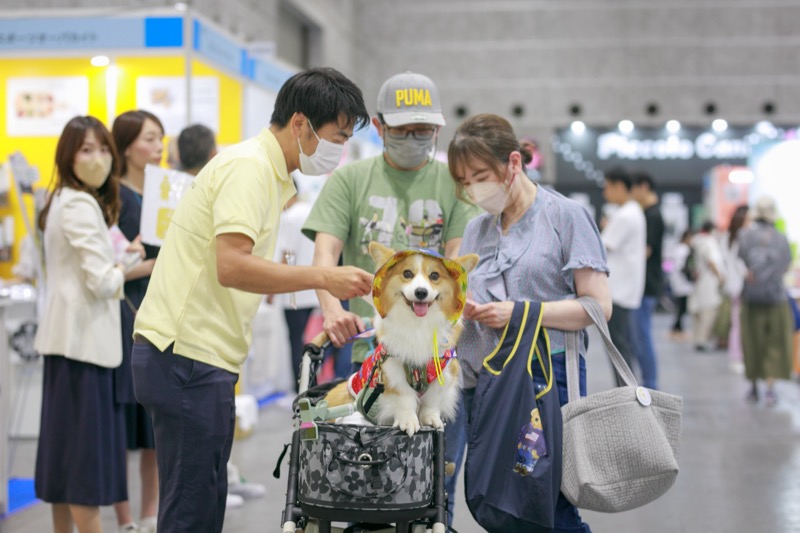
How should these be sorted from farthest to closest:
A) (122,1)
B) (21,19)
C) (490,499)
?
(122,1) < (21,19) < (490,499)

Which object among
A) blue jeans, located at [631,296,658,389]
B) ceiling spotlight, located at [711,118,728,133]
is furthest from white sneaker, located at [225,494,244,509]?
ceiling spotlight, located at [711,118,728,133]

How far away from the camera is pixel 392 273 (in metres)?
2.12

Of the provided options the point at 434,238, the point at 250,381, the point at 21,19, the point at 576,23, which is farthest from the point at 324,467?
the point at 576,23

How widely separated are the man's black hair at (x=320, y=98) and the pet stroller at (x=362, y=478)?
69 cm

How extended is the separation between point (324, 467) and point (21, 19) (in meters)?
4.48

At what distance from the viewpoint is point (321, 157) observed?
2.26 m

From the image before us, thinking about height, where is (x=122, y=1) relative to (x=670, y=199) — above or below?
above

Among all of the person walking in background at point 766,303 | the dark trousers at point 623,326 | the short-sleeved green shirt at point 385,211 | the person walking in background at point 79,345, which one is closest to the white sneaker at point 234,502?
the person walking in background at point 79,345

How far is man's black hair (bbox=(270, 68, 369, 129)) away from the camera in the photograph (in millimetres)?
2186

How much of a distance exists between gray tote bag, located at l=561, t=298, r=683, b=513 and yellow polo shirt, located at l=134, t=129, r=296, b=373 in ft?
3.01

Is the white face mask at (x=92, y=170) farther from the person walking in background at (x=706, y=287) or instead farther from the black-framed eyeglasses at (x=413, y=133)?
the person walking in background at (x=706, y=287)

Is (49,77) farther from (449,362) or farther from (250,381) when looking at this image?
(449,362)

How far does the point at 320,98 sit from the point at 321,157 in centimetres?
15

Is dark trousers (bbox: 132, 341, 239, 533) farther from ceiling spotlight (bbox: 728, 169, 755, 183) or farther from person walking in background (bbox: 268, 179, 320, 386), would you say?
ceiling spotlight (bbox: 728, 169, 755, 183)
